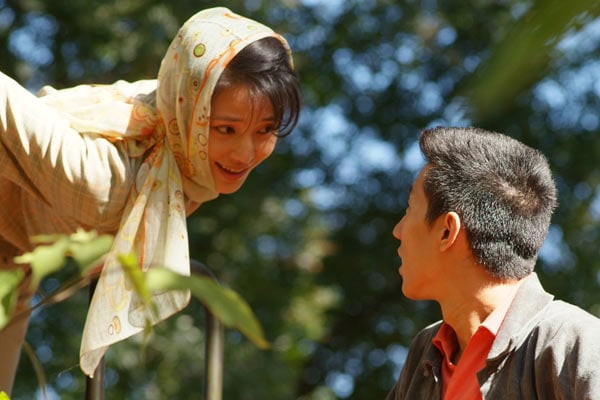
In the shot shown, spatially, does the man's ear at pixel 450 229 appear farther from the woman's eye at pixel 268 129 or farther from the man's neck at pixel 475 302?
the woman's eye at pixel 268 129

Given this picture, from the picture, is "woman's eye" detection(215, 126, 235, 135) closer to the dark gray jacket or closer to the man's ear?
the man's ear

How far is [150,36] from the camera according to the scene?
759 cm

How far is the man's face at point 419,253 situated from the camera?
2.17 m

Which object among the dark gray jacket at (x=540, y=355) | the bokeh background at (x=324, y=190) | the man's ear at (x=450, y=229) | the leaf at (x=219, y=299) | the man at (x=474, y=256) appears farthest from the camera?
the bokeh background at (x=324, y=190)

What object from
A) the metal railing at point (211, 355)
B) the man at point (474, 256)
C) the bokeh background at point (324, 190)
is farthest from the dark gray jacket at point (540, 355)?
the bokeh background at point (324, 190)

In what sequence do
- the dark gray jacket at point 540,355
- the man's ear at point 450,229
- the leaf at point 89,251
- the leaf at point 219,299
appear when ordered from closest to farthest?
the leaf at point 219,299 < the leaf at point 89,251 < the dark gray jacket at point 540,355 < the man's ear at point 450,229

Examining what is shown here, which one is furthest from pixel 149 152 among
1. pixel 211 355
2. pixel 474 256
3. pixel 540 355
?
pixel 540 355

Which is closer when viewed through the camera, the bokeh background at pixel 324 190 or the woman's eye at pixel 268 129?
the woman's eye at pixel 268 129

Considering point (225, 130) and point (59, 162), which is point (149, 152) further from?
point (59, 162)

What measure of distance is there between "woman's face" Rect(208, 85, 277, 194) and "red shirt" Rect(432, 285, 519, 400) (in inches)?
22.1

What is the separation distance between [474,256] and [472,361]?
8.2 inches

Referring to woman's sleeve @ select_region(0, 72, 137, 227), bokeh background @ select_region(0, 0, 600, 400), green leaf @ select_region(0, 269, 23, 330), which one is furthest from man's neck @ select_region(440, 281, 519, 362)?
bokeh background @ select_region(0, 0, 600, 400)

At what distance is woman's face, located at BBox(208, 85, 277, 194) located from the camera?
2172 mm

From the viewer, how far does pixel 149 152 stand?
2227mm
